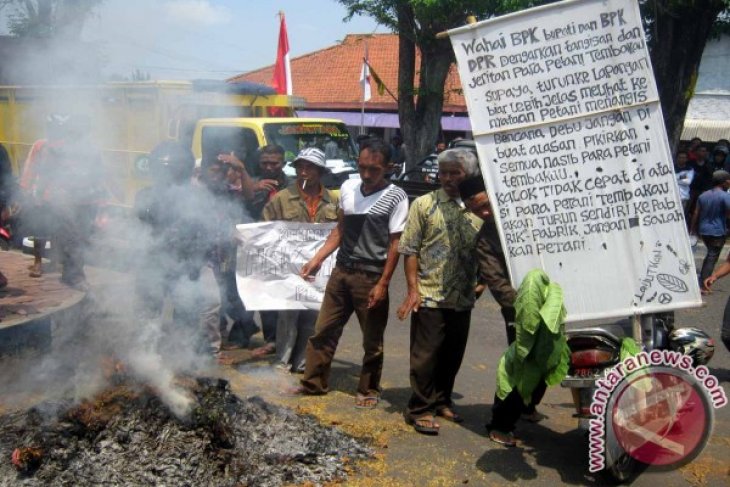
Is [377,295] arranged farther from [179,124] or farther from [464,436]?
[179,124]

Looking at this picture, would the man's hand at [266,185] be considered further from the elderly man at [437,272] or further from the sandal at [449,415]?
the sandal at [449,415]

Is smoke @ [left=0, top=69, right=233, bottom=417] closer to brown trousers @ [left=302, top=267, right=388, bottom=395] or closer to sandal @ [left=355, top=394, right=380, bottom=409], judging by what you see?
brown trousers @ [left=302, top=267, right=388, bottom=395]

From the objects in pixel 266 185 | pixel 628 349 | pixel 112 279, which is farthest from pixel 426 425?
pixel 112 279

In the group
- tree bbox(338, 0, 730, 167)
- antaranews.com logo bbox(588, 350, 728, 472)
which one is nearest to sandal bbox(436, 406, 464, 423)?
antaranews.com logo bbox(588, 350, 728, 472)

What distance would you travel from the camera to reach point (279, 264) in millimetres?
6012

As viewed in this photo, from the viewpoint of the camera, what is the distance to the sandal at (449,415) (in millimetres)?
5213

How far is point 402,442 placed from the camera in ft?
15.8

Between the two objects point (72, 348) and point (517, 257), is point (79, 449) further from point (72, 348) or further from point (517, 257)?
point (517, 257)

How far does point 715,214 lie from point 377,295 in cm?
642

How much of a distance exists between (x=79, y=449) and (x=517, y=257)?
260cm

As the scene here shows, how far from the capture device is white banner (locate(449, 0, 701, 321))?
4141mm

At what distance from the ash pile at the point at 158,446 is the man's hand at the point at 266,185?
8.13ft

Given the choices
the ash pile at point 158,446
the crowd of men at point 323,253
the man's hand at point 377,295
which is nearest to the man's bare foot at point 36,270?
the crowd of men at point 323,253

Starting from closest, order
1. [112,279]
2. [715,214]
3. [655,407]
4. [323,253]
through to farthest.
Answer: [655,407] → [323,253] → [112,279] → [715,214]
